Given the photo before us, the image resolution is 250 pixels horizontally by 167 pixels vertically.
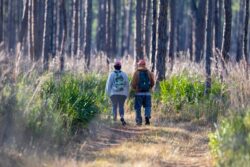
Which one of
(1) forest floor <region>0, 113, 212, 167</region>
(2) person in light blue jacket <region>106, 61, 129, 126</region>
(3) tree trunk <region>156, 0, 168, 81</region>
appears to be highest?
(3) tree trunk <region>156, 0, 168, 81</region>

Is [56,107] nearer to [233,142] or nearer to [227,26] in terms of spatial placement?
[233,142]

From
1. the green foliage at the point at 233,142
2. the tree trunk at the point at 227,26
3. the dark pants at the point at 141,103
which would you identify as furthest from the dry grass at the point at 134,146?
the tree trunk at the point at 227,26

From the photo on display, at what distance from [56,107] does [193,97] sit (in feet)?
18.0

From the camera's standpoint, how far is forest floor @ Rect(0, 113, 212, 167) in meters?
Result: 10.2

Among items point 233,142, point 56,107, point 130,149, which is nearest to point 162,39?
point 56,107

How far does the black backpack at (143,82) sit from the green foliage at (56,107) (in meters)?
1.50

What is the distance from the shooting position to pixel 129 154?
38.0 ft

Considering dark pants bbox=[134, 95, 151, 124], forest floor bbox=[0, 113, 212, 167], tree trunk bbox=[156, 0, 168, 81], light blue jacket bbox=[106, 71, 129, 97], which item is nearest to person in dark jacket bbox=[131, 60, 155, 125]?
dark pants bbox=[134, 95, 151, 124]

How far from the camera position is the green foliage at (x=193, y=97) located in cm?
1582

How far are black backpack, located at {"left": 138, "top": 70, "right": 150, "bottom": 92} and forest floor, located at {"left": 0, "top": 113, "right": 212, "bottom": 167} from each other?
0.99m

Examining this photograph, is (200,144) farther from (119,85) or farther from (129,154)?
(119,85)

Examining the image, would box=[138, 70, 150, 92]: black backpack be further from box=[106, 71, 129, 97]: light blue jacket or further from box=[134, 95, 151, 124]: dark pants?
box=[106, 71, 129, 97]: light blue jacket

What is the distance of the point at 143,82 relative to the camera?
15531 mm

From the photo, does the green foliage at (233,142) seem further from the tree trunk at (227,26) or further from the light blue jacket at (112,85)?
the tree trunk at (227,26)
